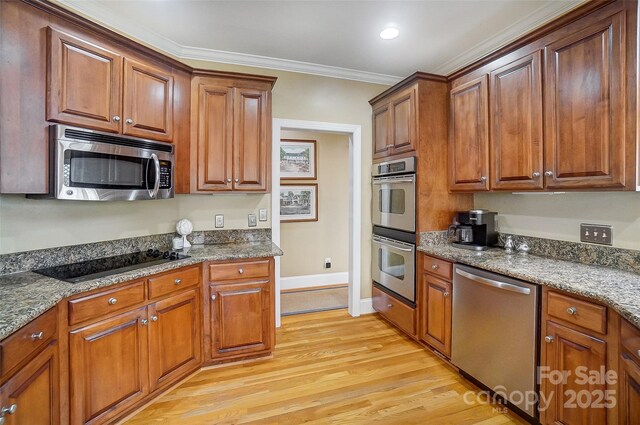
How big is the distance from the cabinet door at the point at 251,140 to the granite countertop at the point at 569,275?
5.48ft

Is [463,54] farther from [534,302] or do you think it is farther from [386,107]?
[534,302]

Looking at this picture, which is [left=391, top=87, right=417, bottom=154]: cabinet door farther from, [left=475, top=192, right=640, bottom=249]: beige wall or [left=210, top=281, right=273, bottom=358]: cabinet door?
[left=210, top=281, right=273, bottom=358]: cabinet door

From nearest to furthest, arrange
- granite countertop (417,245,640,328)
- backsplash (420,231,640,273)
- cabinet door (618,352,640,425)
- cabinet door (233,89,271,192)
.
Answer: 1. cabinet door (618,352,640,425)
2. granite countertop (417,245,640,328)
3. backsplash (420,231,640,273)
4. cabinet door (233,89,271,192)

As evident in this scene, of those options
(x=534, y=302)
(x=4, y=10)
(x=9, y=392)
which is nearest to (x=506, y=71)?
(x=534, y=302)

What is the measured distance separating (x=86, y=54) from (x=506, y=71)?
2.85m

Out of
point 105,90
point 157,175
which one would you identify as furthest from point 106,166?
point 105,90

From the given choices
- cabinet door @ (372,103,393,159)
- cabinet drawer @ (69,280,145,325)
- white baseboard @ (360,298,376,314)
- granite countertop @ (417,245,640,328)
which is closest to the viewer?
granite countertop @ (417,245,640,328)

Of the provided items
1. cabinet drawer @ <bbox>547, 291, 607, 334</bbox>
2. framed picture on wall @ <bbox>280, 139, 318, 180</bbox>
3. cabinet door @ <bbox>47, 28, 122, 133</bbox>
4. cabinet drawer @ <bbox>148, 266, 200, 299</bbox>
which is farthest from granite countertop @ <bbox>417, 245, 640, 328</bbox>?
cabinet door @ <bbox>47, 28, 122, 133</bbox>

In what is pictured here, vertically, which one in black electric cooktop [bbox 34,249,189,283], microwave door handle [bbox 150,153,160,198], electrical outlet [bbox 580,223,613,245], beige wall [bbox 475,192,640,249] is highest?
microwave door handle [bbox 150,153,160,198]

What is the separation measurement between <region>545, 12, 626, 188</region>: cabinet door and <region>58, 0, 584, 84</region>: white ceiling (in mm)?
611

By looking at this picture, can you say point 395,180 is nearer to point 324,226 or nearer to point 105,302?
point 324,226

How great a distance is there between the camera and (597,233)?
200 centimetres

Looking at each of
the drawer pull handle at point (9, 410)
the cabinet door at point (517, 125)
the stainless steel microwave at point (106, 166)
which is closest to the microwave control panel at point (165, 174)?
the stainless steel microwave at point (106, 166)

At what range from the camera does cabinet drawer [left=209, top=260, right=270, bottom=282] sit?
2.38 metres
